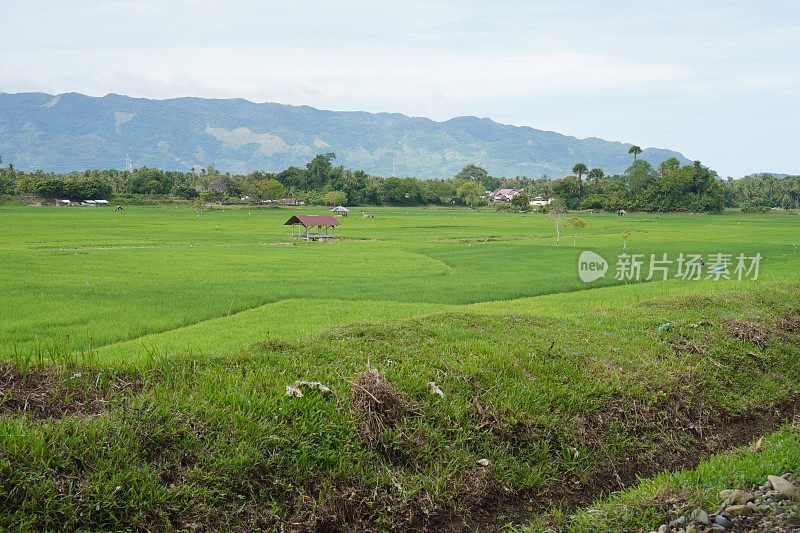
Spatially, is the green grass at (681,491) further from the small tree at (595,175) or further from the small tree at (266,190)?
the small tree at (595,175)

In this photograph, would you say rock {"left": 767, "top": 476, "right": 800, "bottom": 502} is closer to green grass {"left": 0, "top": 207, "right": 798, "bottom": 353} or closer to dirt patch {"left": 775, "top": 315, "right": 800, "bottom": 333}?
dirt patch {"left": 775, "top": 315, "right": 800, "bottom": 333}

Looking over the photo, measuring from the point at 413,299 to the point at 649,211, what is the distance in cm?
8036

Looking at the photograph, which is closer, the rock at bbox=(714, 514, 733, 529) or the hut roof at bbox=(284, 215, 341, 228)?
the rock at bbox=(714, 514, 733, 529)

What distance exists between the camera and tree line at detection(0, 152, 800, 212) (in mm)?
88125

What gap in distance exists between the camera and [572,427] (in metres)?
6.34

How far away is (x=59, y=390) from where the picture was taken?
17.6ft

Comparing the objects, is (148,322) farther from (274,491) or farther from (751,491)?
(751,491)

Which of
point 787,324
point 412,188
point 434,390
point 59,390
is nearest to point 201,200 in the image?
point 412,188

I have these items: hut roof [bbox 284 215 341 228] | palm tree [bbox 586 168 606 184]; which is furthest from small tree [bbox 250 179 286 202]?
hut roof [bbox 284 215 341 228]

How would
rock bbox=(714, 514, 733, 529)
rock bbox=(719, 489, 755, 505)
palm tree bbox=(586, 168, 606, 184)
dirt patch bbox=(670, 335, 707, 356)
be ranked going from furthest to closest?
palm tree bbox=(586, 168, 606, 184), dirt patch bbox=(670, 335, 707, 356), rock bbox=(719, 489, 755, 505), rock bbox=(714, 514, 733, 529)

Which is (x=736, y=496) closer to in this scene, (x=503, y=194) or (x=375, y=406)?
(x=375, y=406)

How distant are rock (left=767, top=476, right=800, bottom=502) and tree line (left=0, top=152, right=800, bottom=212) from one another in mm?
82377

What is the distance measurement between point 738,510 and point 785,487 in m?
0.55

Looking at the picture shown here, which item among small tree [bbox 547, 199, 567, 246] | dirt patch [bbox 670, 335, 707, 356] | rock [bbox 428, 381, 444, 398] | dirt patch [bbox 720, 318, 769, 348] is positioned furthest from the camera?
small tree [bbox 547, 199, 567, 246]
